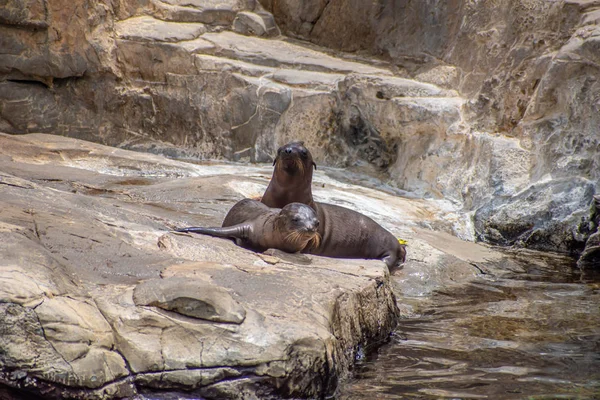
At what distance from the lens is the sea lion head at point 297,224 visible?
18.1ft

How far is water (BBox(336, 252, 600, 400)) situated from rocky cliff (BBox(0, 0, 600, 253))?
7.26 ft

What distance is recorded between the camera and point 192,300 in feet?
12.0

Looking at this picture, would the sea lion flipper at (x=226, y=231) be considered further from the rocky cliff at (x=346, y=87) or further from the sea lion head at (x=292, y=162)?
the rocky cliff at (x=346, y=87)

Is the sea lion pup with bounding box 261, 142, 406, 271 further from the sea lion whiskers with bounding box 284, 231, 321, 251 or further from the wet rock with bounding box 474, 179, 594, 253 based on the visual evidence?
the wet rock with bounding box 474, 179, 594, 253

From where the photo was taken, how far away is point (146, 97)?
11.4m

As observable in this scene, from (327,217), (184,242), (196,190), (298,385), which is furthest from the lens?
(196,190)

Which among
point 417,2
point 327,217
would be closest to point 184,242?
point 327,217

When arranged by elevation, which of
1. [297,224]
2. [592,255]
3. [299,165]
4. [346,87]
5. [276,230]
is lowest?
[592,255]

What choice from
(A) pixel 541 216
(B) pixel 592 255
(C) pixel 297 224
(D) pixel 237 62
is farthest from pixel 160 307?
(D) pixel 237 62

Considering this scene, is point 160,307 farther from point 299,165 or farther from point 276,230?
point 299,165

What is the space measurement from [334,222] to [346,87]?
450 cm

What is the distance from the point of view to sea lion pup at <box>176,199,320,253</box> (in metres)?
5.55

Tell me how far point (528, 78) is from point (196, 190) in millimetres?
4360

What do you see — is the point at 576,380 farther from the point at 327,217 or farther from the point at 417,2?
the point at 417,2
